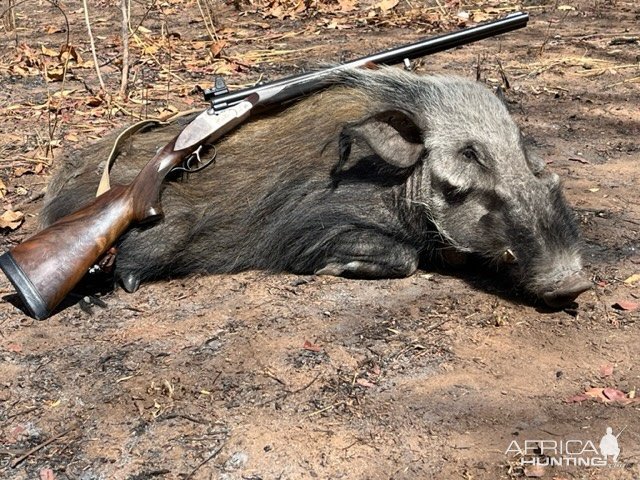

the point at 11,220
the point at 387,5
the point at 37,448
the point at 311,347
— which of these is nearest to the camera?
the point at 37,448

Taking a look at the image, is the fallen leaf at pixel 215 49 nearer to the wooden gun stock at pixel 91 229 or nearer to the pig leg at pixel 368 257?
the wooden gun stock at pixel 91 229

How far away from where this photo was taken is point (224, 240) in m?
5.00

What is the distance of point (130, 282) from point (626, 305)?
2665mm

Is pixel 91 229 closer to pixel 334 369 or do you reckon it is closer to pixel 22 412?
pixel 22 412

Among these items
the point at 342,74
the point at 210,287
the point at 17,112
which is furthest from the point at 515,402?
the point at 17,112

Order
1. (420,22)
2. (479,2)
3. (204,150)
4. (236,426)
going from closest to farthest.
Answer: (236,426) < (204,150) < (420,22) < (479,2)

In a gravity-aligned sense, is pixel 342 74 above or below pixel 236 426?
above

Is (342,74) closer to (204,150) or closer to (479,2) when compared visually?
(204,150)

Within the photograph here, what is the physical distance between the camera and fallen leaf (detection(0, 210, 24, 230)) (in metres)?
5.52

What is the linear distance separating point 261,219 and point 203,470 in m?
2.09

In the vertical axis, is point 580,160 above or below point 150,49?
below

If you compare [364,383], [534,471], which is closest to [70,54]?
[364,383]

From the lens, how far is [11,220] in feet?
18.2

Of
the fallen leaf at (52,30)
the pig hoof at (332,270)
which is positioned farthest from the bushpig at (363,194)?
the fallen leaf at (52,30)
